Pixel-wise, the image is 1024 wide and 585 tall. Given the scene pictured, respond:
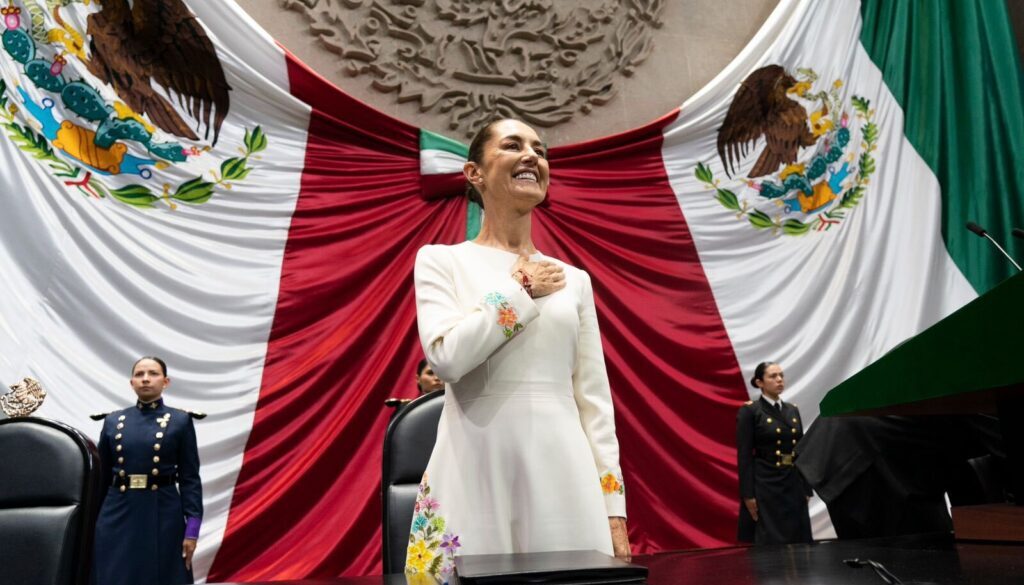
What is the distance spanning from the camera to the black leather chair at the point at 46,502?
1108 mm

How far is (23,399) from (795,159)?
4009 millimetres

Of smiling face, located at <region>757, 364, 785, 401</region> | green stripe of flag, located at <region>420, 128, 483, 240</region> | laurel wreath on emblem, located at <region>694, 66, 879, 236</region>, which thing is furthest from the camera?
laurel wreath on emblem, located at <region>694, 66, 879, 236</region>

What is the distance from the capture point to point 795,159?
4.88m

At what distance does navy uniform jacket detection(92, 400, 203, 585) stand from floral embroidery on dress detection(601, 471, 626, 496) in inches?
89.7

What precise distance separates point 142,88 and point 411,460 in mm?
2964

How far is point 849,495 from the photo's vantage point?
1.14m

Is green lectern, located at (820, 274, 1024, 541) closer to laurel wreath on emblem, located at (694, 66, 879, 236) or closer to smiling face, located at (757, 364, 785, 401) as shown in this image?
smiling face, located at (757, 364, 785, 401)

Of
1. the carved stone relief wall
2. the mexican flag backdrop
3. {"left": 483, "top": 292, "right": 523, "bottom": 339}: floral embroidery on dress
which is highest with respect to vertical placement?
the carved stone relief wall

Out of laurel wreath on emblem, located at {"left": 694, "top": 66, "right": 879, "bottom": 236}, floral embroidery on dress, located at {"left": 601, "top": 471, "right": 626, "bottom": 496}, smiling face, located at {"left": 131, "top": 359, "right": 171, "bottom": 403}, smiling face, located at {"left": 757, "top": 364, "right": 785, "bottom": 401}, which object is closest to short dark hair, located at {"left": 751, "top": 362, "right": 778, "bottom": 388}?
smiling face, located at {"left": 757, "top": 364, "right": 785, "bottom": 401}

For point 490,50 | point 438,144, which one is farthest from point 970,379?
point 490,50

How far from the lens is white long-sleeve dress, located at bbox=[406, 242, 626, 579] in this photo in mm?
1030

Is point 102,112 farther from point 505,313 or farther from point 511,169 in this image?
point 505,313

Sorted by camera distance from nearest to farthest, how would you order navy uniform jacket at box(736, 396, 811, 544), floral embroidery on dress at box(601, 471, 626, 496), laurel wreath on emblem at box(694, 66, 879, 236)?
floral embroidery on dress at box(601, 471, 626, 496) < navy uniform jacket at box(736, 396, 811, 544) < laurel wreath on emblem at box(694, 66, 879, 236)

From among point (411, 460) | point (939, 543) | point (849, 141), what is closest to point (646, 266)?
point (849, 141)
